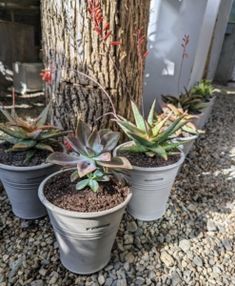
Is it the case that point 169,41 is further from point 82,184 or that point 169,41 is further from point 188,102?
point 82,184

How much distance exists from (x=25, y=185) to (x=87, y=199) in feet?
1.38

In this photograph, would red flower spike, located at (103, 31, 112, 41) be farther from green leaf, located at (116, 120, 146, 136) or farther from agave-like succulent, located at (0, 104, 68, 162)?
agave-like succulent, located at (0, 104, 68, 162)

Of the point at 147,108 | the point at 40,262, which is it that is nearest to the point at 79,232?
the point at 40,262

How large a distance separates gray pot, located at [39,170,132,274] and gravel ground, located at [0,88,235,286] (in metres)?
0.08

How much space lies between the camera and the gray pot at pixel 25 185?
1.40 metres

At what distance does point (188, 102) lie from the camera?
233 centimetres

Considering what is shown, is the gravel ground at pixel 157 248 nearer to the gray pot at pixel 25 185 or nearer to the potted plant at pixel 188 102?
the gray pot at pixel 25 185

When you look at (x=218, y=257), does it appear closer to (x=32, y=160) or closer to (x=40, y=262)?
(x=40, y=262)

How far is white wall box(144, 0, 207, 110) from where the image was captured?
7.43ft

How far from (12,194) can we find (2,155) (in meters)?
0.22

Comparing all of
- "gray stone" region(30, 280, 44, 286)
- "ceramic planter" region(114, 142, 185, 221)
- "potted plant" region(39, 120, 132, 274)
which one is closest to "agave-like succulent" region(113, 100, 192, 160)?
"ceramic planter" region(114, 142, 185, 221)

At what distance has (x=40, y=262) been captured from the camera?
1.37m

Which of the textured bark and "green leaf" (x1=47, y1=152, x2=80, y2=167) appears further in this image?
the textured bark

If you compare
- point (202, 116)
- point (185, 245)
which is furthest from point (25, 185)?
point (202, 116)
